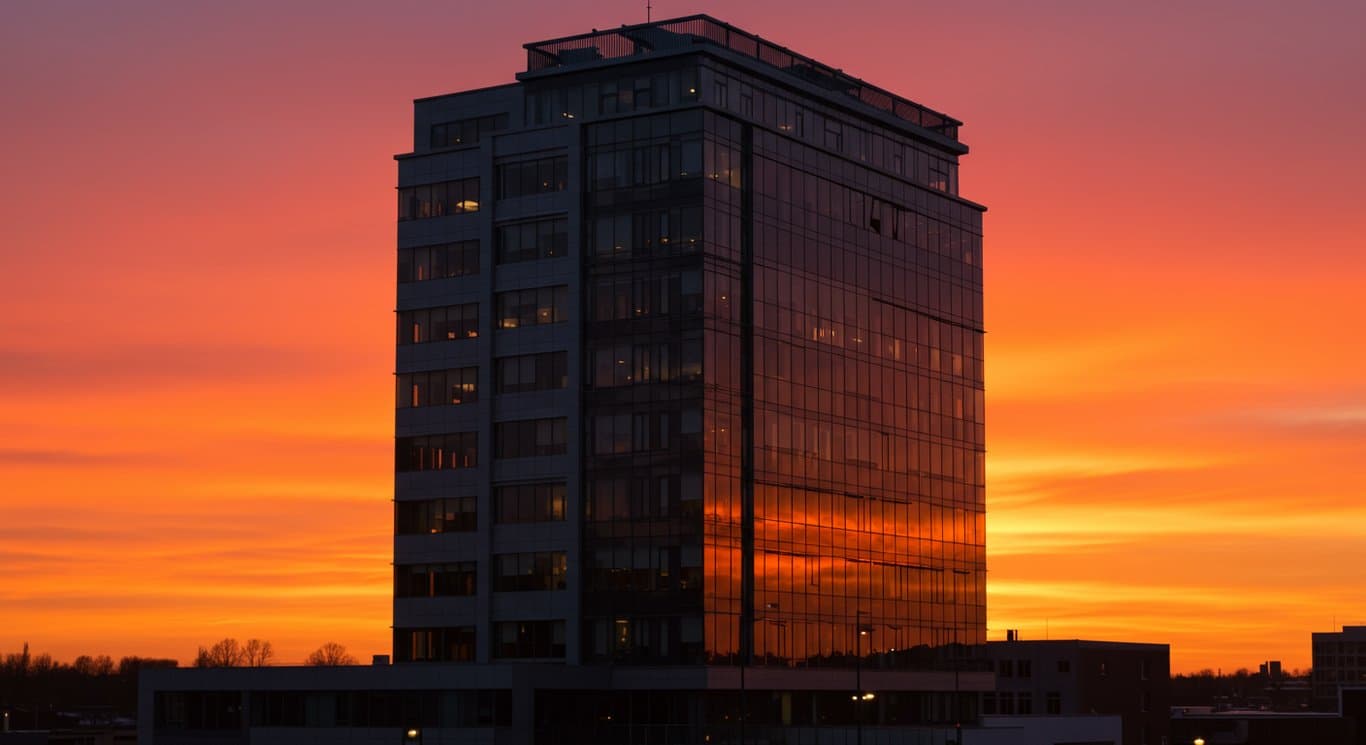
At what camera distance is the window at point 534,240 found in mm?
126812

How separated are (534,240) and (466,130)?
11.2 meters

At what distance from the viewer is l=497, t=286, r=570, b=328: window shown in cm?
12656

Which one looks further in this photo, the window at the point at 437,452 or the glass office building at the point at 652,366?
the window at the point at 437,452

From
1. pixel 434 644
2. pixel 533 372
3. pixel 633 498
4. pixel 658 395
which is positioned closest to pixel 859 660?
pixel 633 498

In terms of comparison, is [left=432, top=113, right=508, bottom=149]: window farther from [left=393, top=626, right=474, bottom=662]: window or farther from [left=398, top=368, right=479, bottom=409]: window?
[left=393, top=626, right=474, bottom=662]: window

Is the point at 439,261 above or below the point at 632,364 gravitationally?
above

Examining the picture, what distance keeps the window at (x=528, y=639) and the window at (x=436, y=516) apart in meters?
7.26

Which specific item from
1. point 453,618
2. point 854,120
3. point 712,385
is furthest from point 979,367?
point 453,618

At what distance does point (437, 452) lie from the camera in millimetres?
131375

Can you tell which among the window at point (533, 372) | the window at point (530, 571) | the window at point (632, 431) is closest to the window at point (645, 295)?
the window at point (533, 372)

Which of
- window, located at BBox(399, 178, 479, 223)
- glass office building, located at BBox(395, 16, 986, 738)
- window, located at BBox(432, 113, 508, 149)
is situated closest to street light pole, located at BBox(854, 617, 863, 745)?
glass office building, located at BBox(395, 16, 986, 738)

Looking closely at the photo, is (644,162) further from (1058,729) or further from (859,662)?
(1058,729)

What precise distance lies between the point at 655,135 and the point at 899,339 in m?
27.2

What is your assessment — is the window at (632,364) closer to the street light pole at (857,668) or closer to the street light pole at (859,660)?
the street light pole at (857,668)
